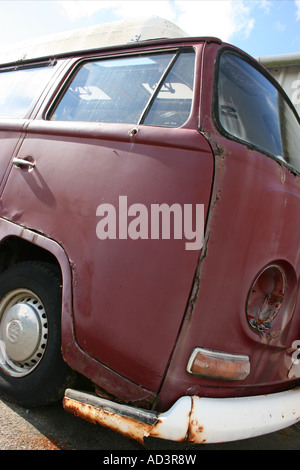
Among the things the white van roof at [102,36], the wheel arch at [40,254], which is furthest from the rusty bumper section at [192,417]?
the white van roof at [102,36]

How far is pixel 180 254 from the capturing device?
158 centimetres

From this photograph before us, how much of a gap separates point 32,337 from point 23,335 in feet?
0.18

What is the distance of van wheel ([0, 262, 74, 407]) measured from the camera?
186 centimetres

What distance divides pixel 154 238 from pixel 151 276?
0.16m

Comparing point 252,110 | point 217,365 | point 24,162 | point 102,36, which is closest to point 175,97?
point 252,110

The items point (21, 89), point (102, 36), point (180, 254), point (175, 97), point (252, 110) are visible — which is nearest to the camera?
point (180, 254)

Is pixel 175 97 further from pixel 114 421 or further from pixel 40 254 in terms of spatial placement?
pixel 114 421

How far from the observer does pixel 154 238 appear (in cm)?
163

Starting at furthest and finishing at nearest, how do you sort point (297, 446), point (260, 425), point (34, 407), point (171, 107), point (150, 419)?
point (297, 446), point (34, 407), point (171, 107), point (260, 425), point (150, 419)

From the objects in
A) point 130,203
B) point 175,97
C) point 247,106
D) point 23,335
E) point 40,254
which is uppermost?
point 247,106

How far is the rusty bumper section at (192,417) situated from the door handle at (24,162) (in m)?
1.19

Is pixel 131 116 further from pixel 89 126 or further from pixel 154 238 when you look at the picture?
pixel 154 238

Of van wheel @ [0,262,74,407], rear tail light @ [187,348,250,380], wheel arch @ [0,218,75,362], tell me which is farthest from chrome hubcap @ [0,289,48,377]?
rear tail light @ [187,348,250,380]

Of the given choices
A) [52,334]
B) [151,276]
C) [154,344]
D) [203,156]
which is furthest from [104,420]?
[203,156]
